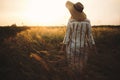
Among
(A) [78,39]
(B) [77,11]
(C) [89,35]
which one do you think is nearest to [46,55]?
(A) [78,39]

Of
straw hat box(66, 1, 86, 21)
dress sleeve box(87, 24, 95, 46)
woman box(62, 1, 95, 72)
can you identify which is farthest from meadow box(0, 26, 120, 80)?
straw hat box(66, 1, 86, 21)

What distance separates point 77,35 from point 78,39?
9cm

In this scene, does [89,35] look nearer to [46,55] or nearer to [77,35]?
[77,35]

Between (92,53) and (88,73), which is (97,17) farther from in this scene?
(88,73)

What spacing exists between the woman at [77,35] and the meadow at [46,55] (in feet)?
1.80

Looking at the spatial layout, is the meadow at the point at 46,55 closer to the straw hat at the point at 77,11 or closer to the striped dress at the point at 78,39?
the striped dress at the point at 78,39

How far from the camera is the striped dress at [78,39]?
17.6 ft

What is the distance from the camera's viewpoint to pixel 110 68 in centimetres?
661

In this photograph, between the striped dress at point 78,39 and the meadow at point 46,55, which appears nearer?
the striped dress at point 78,39

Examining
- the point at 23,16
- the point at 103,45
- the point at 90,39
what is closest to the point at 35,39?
the point at 23,16

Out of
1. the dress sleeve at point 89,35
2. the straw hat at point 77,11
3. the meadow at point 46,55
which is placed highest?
the straw hat at point 77,11

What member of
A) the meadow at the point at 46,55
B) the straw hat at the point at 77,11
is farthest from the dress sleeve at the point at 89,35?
the meadow at the point at 46,55

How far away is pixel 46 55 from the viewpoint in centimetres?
709

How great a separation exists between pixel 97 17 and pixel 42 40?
191cm
